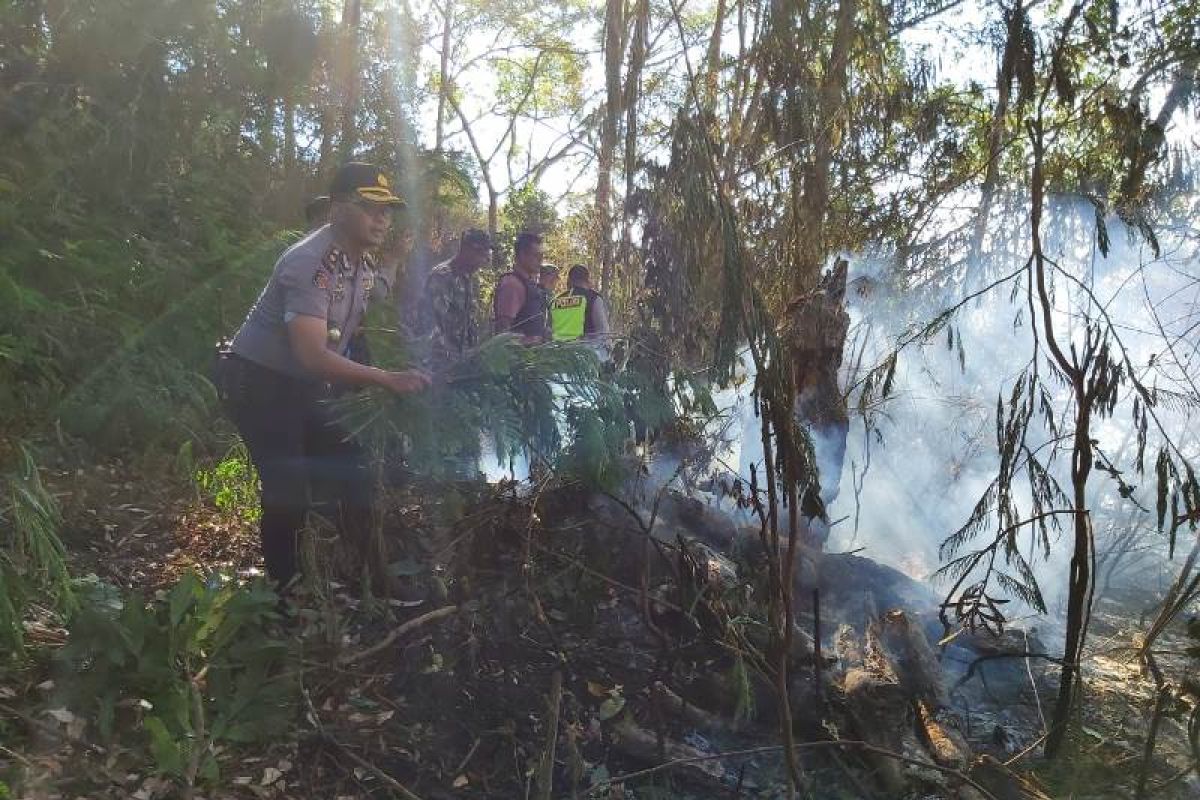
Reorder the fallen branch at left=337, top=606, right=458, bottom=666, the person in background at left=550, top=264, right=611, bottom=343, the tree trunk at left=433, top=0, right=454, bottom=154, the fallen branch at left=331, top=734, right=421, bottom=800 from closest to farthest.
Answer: the fallen branch at left=331, top=734, right=421, bottom=800 → the fallen branch at left=337, top=606, right=458, bottom=666 → the person in background at left=550, top=264, right=611, bottom=343 → the tree trunk at left=433, top=0, right=454, bottom=154

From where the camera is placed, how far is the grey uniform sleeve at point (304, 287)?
2441 mm

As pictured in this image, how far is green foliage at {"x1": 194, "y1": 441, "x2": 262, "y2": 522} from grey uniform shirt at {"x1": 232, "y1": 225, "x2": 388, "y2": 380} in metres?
1.18

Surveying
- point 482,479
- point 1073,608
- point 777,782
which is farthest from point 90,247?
point 1073,608

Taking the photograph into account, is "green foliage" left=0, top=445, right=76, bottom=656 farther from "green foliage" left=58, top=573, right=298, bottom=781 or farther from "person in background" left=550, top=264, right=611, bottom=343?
"person in background" left=550, top=264, right=611, bottom=343

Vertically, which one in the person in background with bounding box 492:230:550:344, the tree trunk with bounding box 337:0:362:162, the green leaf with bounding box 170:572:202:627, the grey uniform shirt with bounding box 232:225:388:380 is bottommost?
the green leaf with bounding box 170:572:202:627

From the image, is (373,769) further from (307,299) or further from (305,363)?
(307,299)

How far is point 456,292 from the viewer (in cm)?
477

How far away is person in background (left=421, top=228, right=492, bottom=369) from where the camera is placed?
4672 millimetres

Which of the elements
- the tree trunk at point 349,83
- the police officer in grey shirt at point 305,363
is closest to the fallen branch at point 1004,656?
the police officer in grey shirt at point 305,363

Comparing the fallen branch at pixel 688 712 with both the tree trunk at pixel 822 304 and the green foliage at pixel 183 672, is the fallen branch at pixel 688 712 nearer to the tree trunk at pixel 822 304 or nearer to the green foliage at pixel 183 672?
the tree trunk at pixel 822 304

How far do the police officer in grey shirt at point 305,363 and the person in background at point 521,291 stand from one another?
1907mm

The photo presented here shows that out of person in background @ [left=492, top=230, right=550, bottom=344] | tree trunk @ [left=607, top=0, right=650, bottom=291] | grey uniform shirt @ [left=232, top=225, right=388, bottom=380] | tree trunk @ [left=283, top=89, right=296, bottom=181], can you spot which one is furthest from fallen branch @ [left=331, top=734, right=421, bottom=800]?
tree trunk @ [left=283, top=89, right=296, bottom=181]

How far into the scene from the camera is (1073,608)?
2676 millimetres

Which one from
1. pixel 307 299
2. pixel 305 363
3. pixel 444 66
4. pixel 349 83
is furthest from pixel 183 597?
pixel 444 66
